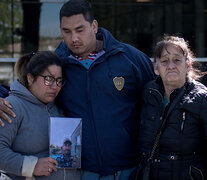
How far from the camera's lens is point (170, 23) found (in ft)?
35.8

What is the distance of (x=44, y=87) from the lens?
2.81 metres

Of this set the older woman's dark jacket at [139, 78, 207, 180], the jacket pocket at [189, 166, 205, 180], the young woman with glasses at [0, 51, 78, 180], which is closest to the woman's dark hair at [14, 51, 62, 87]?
the young woman with glasses at [0, 51, 78, 180]

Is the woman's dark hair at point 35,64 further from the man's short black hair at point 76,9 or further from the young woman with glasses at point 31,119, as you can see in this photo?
the man's short black hair at point 76,9

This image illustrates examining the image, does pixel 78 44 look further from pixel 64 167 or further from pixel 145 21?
pixel 145 21

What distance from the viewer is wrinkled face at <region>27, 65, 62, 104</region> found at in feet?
9.23

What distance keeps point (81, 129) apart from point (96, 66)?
52 cm

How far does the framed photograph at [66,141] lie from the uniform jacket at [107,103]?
116 mm

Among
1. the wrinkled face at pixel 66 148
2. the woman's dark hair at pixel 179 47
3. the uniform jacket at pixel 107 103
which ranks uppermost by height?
the woman's dark hair at pixel 179 47

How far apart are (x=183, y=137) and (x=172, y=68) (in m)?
0.50

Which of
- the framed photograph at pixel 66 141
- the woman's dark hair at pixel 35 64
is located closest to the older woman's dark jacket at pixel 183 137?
the framed photograph at pixel 66 141

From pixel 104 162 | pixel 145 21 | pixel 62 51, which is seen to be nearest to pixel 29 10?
pixel 145 21

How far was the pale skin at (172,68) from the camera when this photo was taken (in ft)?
8.68

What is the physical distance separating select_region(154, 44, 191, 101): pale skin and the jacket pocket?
20.8 inches

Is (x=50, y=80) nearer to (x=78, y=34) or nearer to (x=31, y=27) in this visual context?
(x=78, y=34)
